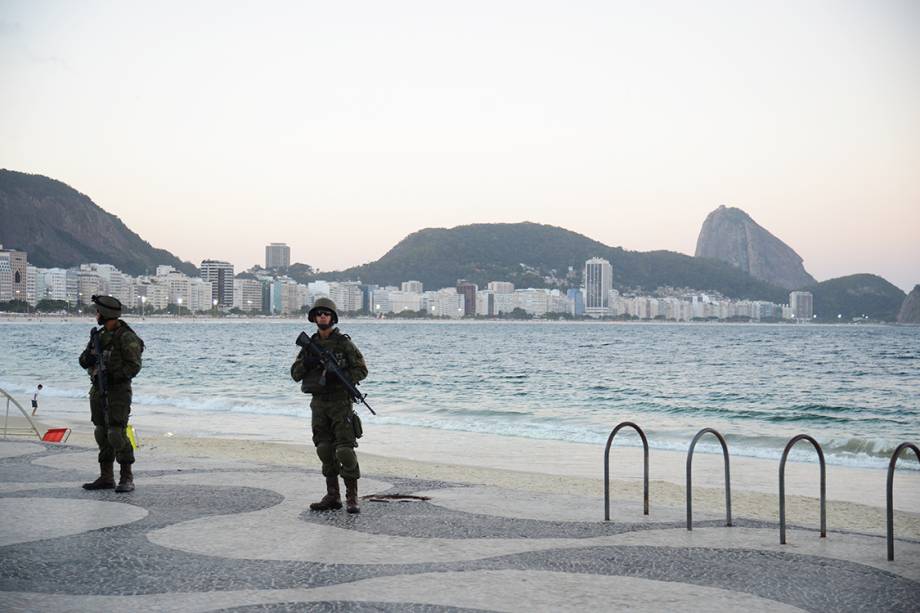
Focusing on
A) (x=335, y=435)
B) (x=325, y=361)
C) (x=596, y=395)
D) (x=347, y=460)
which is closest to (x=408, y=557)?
(x=347, y=460)

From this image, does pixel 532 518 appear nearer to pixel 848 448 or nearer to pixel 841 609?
pixel 841 609

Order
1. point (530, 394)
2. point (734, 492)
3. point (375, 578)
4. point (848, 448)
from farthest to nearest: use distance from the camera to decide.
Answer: point (530, 394)
point (848, 448)
point (734, 492)
point (375, 578)

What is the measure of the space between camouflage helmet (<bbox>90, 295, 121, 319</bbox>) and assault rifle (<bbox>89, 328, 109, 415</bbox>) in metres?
0.21

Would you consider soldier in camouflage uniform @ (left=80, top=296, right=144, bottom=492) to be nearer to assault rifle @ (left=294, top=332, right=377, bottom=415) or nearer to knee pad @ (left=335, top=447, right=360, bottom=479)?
assault rifle @ (left=294, top=332, right=377, bottom=415)

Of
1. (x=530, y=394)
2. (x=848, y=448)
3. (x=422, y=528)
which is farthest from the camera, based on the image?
(x=530, y=394)

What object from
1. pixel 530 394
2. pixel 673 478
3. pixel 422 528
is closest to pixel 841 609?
pixel 422 528

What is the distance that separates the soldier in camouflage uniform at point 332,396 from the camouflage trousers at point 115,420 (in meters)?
2.07

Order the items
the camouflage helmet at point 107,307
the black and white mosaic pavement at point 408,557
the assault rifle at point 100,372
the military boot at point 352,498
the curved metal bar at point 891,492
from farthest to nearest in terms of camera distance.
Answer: the camouflage helmet at point 107,307, the assault rifle at point 100,372, the military boot at point 352,498, the curved metal bar at point 891,492, the black and white mosaic pavement at point 408,557

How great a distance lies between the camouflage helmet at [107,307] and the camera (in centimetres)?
934

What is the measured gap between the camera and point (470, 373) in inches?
2053

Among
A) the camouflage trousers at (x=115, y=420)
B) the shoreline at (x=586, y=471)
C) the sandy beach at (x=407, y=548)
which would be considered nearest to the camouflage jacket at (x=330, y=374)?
the sandy beach at (x=407, y=548)

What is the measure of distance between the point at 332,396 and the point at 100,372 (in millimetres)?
2525

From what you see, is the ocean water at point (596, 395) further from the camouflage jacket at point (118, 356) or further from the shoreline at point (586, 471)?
the camouflage jacket at point (118, 356)

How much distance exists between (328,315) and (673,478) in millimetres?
8615
